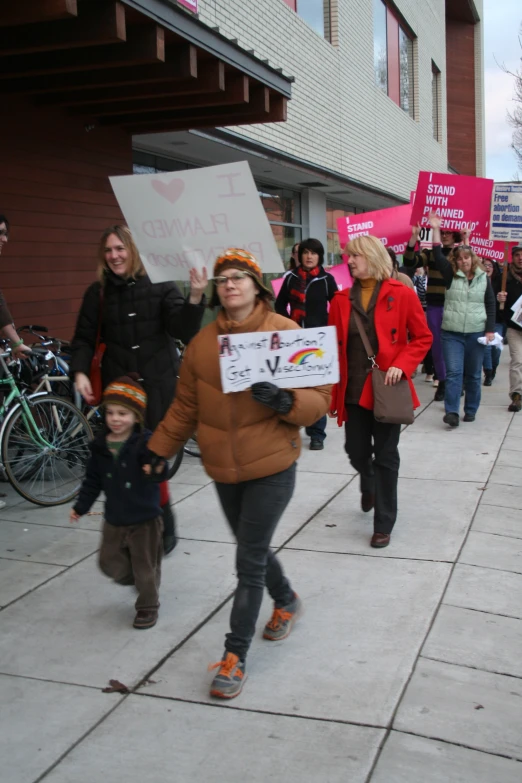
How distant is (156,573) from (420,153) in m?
21.0

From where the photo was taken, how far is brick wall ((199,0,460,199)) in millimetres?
11703

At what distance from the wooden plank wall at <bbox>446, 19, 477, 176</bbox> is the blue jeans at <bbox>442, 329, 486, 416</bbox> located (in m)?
26.3

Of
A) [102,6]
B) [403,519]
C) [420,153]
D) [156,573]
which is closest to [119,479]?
[156,573]

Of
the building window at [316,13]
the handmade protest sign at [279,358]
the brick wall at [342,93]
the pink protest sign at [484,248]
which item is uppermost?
the building window at [316,13]

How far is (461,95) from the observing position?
34125mm

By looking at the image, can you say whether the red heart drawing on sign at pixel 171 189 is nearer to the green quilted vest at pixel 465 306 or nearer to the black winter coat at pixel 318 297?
the black winter coat at pixel 318 297

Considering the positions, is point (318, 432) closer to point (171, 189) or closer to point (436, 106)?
point (171, 189)

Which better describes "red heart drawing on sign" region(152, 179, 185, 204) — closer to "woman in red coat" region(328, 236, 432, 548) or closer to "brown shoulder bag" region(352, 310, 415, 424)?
A: "woman in red coat" region(328, 236, 432, 548)

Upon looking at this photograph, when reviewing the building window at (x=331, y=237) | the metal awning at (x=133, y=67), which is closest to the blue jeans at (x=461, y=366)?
the metal awning at (x=133, y=67)

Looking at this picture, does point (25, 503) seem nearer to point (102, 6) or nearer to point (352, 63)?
point (102, 6)

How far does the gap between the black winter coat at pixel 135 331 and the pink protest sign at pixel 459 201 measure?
19.3 ft

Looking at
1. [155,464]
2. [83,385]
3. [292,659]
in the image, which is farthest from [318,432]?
[155,464]

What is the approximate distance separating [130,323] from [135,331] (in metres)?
0.05

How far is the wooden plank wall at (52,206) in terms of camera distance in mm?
7312
